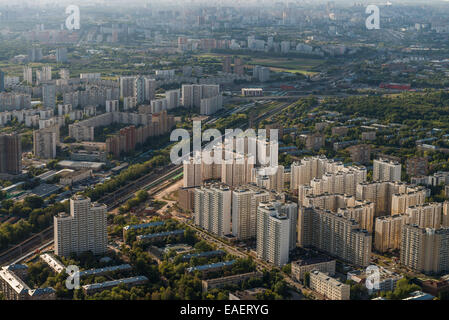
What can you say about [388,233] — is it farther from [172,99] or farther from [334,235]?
[172,99]

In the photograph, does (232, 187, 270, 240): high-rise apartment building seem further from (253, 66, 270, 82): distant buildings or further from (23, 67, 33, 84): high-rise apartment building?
(253, 66, 270, 82): distant buildings

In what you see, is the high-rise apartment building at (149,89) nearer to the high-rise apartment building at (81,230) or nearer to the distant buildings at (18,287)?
the high-rise apartment building at (81,230)

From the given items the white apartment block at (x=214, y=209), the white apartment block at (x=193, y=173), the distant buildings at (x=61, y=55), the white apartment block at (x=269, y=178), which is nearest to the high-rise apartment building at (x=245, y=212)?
the white apartment block at (x=214, y=209)

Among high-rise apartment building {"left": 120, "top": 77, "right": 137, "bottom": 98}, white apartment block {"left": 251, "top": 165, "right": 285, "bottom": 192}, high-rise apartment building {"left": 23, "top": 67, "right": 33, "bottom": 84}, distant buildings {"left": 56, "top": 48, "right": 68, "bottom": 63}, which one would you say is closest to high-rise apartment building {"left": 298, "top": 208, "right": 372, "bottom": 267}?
white apartment block {"left": 251, "top": 165, "right": 285, "bottom": 192}

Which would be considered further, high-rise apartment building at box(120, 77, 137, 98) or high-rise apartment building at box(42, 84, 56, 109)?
high-rise apartment building at box(120, 77, 137, 98)

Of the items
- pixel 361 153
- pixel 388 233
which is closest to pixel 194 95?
pixel 361 153

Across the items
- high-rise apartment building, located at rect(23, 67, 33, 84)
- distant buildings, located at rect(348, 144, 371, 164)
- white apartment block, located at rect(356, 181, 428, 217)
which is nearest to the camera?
white apartment block, located at rect(356, 181, 428, 217)
